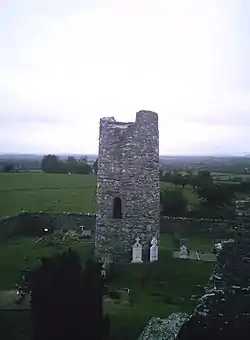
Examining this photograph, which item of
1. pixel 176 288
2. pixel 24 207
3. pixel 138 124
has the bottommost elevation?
pixel 176 288

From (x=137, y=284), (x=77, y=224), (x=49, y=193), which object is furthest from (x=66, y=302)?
(x=77, y=224)

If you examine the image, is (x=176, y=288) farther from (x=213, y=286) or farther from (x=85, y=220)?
(x=85, y=220)

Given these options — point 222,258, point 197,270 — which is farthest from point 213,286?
point 197,270

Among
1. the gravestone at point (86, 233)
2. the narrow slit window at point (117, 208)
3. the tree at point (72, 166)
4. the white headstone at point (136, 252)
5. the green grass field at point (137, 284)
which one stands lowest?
the green grass field at point (137, 284)

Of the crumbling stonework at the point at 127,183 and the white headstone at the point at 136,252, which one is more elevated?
the crumbling stonework at the point at 127,183

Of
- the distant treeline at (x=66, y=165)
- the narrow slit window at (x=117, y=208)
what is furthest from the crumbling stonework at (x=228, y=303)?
the distant treeline at (x=66, y=165)

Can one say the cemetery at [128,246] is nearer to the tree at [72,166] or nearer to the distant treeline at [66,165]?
the distant treeline at [66,165]
